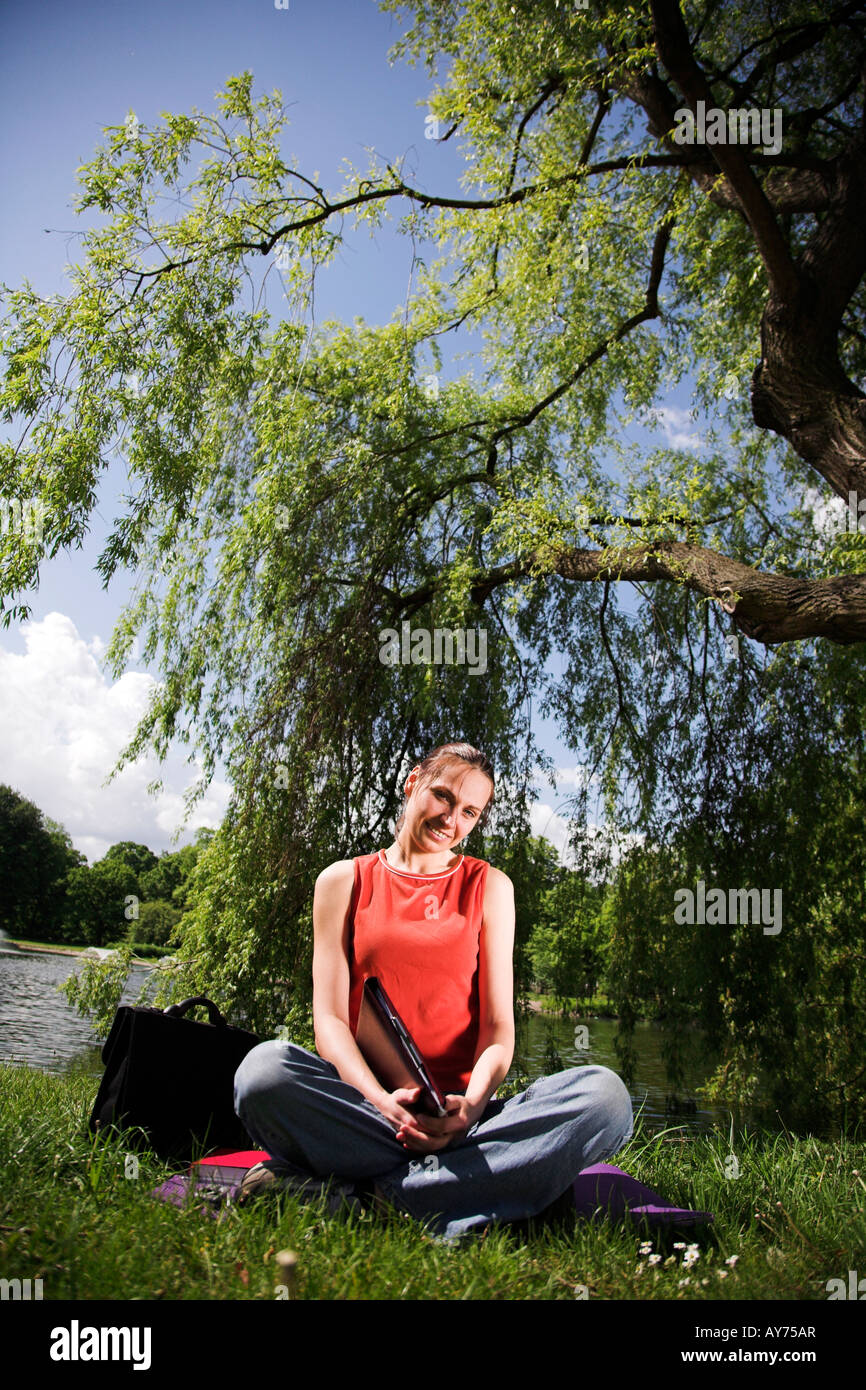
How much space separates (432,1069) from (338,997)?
0.33 metres

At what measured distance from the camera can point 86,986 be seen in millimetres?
5527

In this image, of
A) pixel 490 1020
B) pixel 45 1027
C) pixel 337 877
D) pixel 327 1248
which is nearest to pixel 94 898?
pixel 45 1027

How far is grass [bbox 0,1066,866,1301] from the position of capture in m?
1.56

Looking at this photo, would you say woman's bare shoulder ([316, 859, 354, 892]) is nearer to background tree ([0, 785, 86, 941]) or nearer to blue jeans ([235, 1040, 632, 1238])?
blue jeans ([235, 1040, 632, 1238])

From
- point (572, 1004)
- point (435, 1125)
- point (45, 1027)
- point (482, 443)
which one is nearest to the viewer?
point (435, 1125)

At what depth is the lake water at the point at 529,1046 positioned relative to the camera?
542cm

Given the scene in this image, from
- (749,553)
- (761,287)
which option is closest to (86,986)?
(749,553)

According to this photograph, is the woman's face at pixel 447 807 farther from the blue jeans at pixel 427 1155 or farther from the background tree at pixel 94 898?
the background tree at pixel 94 898

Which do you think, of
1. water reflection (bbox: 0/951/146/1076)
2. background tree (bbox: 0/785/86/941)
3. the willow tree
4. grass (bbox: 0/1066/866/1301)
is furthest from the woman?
background tree (bbox: 0/785/86/941)

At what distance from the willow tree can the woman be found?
252cm

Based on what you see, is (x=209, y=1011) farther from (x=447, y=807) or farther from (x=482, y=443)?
(x=482, y=443)

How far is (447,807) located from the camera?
2629mm

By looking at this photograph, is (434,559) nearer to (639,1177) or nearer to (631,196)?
(631,196)

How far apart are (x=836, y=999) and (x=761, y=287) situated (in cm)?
505
